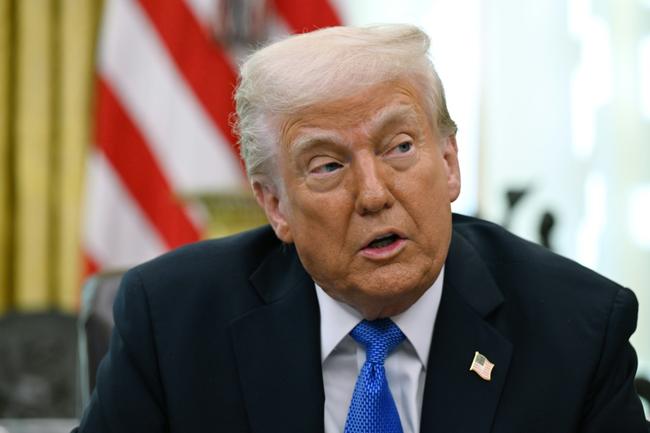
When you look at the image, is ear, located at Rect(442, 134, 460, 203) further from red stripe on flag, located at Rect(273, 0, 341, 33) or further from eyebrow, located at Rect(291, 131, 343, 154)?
red stripe on flag, located at Rect(273, 0, 341, 33)

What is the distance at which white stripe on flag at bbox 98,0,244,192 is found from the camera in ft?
15.8

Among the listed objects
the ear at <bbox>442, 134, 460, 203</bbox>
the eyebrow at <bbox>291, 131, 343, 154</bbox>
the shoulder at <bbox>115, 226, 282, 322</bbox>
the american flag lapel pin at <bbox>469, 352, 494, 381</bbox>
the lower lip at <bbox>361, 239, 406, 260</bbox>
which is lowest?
the american flag lapel pin at <bbox>469, 352, 494, 381</bbox>

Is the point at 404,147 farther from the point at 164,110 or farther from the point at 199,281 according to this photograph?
the point at 164,110

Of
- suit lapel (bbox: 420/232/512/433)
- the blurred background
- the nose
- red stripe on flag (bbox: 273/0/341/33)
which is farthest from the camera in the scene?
red stripe on flag (bbox: 273/0/341/33)

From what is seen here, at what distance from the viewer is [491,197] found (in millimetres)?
4609

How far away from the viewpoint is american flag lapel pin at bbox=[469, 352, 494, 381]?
2.05m

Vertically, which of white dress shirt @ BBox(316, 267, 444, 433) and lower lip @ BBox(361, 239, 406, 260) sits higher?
lower lip @ BBox(361, 239, 406, 260)

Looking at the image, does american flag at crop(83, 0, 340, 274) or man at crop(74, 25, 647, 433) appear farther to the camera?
american flag at crop(83, 0, 340, 274)

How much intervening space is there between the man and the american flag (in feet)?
8.51

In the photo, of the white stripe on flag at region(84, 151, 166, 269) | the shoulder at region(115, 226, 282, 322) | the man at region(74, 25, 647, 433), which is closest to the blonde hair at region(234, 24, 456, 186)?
the man at region(74, 25, 647, 433)

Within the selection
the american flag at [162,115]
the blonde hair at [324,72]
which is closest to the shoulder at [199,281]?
the blonde hair at [324,72]

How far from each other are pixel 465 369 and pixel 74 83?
338 cm

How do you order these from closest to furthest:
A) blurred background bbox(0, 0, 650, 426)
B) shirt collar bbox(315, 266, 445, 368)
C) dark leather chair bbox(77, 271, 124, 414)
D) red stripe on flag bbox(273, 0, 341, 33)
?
shirt collar bbox(315, 266, 445, 368) < dark leather chair bbox(77, 271, 124, 414) < blurred background bbox(0, 0, 650, 426) < red stripe on flag bbox(273, 0, 341, 33)

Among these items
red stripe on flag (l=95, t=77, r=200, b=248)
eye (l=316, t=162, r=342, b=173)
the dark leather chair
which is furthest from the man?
red stripe on flag (l=95, t=77, r=200, b=248)
